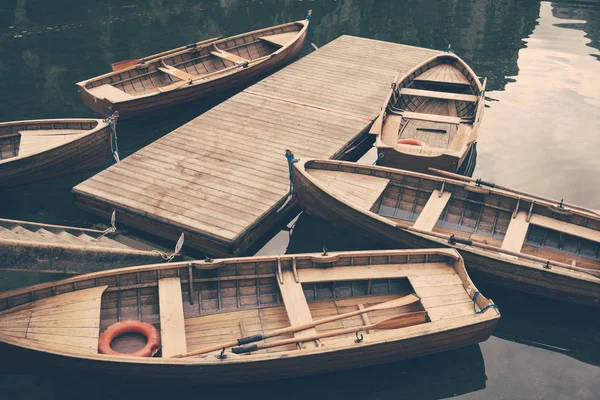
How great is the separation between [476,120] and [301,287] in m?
10.1

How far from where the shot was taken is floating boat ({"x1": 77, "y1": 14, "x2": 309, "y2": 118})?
21.8 meters

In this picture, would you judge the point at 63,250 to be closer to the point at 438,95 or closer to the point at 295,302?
the point at 295,302

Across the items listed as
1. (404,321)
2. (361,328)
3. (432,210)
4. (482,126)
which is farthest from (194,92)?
(404,321)

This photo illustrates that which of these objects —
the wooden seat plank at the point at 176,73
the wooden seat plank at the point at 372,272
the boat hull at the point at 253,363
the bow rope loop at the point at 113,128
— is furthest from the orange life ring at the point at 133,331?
the wooden seat plank at the point at 176,73

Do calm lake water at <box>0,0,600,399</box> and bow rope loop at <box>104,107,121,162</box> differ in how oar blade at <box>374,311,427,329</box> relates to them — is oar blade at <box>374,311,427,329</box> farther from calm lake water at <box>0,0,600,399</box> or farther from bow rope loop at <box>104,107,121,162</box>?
bow rope loop at <box>104,107,121,162</box>

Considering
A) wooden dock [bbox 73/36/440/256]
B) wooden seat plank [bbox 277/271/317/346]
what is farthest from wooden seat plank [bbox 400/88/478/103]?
wooden seat plank [bbox 277/271/317/346]

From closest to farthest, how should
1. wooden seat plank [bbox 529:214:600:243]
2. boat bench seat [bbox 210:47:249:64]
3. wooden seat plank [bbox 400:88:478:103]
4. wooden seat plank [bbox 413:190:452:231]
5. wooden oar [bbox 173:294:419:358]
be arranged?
wooden oar [bbox 173:294:419:358]
wooden seat plank [bbox 529:214:600:243]
wooden seat plank [bbox 413:190:452:231]
wooden seat plank [bbox 400:88:478:103]
boat bench seat [bbox 210:47:249:64]

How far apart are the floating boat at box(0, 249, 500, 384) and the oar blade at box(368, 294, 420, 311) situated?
1.0 inches

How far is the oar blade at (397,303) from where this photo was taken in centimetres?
1356

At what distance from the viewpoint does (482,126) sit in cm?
2525

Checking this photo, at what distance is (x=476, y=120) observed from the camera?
2006cm

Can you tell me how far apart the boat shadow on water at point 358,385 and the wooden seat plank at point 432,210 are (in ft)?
11.9

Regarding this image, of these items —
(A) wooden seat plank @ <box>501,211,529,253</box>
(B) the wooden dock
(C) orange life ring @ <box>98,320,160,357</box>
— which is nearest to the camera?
(C) orange life ring @ <box>98,320,160,357</box>

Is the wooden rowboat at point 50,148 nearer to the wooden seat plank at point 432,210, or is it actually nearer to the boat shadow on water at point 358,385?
the boat shadow on water at point 358,385
